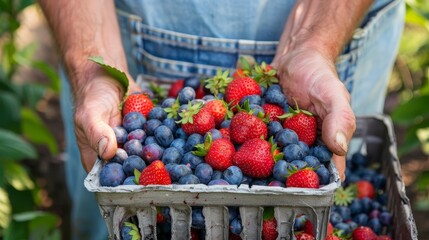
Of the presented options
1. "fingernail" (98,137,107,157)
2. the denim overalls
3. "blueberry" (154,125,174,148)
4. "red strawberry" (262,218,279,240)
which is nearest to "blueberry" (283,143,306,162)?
"red strawberry" (262,218,279,240)

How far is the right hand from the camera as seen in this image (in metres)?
1.11

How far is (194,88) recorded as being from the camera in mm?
1348

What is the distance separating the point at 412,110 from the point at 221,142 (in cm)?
116

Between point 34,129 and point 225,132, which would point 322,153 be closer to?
point 225,132

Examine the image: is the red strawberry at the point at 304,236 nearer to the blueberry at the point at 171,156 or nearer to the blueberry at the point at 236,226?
the blueberry at the point at 236,226

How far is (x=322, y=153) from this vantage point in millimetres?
1109

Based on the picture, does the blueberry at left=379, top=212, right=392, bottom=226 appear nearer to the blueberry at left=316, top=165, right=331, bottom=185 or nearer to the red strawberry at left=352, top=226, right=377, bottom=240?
the red strawberry at left=352, top=226, right=377, bottom=240

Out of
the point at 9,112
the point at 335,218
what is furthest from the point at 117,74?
the point at 9,112

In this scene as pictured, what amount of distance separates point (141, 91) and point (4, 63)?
134 centimetres

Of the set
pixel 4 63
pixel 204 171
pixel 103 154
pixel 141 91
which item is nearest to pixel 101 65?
pixel 141 91

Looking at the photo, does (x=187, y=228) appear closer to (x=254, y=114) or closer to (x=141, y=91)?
(x=254, y=114)

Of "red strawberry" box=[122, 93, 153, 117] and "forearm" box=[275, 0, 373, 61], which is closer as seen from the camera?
"red strawberry" box=[122, 93, 153, 117]

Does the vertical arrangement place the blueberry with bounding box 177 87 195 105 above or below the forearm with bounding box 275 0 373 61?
below

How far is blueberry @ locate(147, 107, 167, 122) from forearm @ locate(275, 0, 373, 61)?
0.35m
